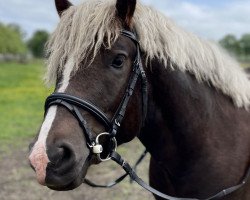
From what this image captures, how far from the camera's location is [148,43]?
96.2 inches

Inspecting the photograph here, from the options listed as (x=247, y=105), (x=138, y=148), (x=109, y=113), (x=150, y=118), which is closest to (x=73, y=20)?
(x=109, y=113)

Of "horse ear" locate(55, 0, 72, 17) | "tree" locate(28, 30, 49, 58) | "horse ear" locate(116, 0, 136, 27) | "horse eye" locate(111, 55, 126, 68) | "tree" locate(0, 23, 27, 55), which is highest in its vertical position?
"horse ear" locate(116, 0, 136, 27)

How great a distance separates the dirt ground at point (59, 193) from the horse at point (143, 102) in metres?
3.27

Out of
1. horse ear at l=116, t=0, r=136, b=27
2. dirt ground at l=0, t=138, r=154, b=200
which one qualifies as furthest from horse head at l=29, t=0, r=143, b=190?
dirt ground at l=0, t=138, r=154, b=200

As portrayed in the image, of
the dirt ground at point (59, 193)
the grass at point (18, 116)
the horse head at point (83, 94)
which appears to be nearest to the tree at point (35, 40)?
the grass at point (18, 116)

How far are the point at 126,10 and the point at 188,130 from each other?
0.89m

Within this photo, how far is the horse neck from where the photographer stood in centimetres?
260

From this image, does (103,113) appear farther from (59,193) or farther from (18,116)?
(18,116)

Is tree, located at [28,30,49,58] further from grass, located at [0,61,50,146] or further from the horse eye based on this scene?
the horse eye

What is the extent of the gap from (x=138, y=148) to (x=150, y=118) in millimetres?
6621

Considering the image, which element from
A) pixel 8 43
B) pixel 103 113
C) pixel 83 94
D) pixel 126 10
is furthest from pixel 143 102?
pixel 8 43

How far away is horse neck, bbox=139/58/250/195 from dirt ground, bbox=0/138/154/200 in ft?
10.7

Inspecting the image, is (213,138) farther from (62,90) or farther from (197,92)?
(62,90)

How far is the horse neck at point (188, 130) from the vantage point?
2.60 meters
